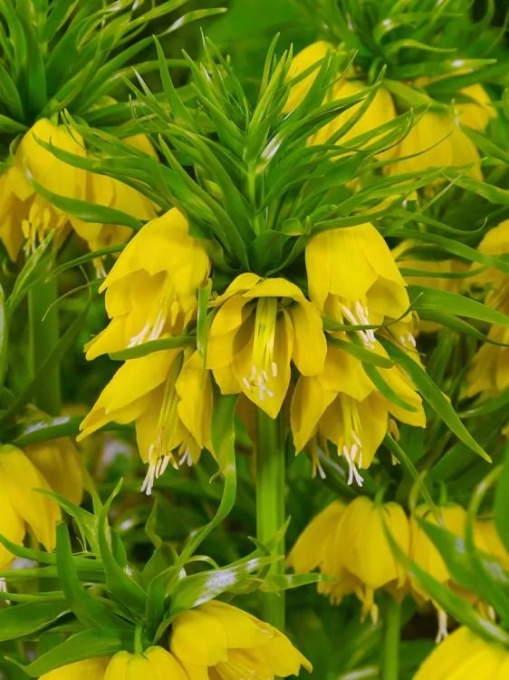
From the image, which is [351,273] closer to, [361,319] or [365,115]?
[361,319]

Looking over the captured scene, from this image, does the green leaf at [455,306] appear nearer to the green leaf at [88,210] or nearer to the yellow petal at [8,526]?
the green leaf at [88,210]

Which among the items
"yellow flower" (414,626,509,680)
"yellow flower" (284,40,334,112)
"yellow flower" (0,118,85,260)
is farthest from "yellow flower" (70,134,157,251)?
"yellow flower" (414,626,509,680)

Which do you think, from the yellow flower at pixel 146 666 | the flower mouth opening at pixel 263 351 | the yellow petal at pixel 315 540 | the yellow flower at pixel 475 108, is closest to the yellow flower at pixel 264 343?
the flower mouth opening at pixel 263 351

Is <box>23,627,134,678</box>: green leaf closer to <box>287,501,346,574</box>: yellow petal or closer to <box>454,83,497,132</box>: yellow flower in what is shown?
<box>287,501,346,574</box>: yellow petal

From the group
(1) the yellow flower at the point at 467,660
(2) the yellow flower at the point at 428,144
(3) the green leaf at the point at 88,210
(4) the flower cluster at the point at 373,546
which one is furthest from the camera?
(2) the yellow flower at the point at 428,144

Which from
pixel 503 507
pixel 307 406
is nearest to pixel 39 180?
pixel 307 406
